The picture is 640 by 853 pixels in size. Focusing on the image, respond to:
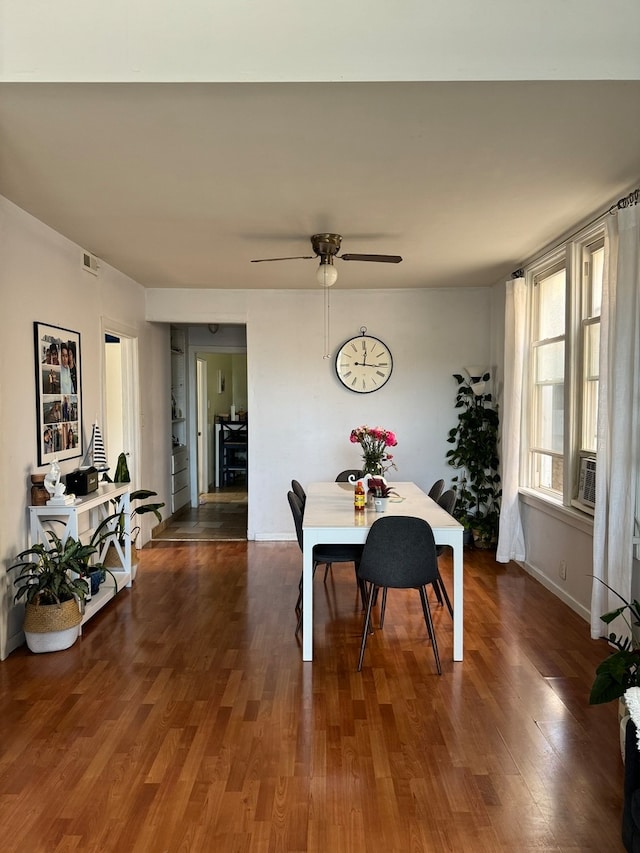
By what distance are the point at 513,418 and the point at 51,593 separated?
3.61 metres

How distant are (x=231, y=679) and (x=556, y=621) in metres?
2.10

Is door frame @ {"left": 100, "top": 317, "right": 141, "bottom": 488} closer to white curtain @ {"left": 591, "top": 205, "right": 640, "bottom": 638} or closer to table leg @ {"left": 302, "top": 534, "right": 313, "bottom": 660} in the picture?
table leg @ {"left": 302, "top": 534, "right": 313, "bottom": 660}

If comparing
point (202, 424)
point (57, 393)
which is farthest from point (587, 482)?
point (202, 424)

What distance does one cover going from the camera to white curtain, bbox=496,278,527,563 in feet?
15.8

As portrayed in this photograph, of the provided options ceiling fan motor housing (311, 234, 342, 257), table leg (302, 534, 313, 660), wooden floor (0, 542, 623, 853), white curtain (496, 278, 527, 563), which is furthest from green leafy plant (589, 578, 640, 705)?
ceiling fan motor housing (311, 234, 342, 257)

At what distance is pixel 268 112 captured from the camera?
7.47ft

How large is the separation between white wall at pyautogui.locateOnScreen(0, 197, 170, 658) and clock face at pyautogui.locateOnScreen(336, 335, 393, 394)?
7.51 feet

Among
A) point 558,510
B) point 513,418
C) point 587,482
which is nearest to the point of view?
point 587,482

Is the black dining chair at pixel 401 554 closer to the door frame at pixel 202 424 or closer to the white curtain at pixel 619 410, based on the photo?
the white curtain at pixel 619 410

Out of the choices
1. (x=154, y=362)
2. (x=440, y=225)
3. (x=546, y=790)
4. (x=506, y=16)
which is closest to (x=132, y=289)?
(x=154, y=362)

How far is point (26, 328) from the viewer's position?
11.6 ft

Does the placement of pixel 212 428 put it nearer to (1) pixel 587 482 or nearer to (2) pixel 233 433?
(2) pixel 233 433

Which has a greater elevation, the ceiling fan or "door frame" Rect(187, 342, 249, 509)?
the ceiling fan

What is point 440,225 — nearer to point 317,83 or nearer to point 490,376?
point 317,83
